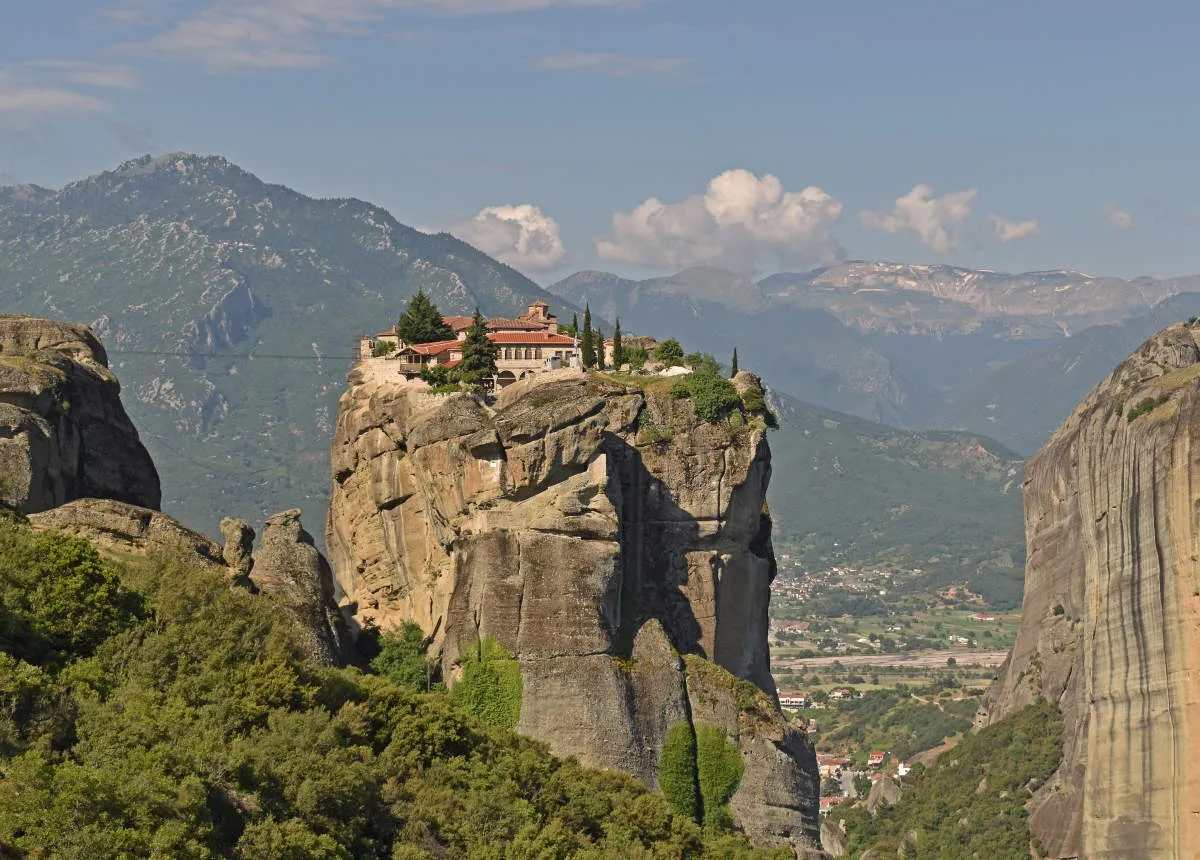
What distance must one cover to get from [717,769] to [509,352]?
24.3m

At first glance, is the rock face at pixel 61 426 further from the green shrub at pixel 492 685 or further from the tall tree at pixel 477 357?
the green shrub at pixel 492 685

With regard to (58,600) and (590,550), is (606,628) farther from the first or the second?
(58,600)

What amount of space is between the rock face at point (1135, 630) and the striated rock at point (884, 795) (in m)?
16.2

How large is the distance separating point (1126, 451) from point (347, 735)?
219ft

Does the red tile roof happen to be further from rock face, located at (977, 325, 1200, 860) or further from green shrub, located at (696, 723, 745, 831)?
rock face, located at (977, 325, 1200, 860)

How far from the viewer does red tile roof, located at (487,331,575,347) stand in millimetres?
89562

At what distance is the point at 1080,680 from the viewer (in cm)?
12019

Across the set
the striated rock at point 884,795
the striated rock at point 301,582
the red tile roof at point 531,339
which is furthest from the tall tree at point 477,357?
the striated rock at point 884,795

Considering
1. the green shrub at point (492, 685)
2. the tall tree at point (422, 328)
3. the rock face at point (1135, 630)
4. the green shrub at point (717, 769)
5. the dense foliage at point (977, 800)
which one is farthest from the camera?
the dense foliage at point (977, 800)

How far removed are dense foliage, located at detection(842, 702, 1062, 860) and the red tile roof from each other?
42402mm

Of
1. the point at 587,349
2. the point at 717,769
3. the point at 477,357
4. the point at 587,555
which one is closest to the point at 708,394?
the point at 477,357

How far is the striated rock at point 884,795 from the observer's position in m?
139

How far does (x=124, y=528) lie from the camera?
5394cm

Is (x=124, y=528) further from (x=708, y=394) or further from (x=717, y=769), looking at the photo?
(x=708, y=394)
